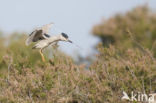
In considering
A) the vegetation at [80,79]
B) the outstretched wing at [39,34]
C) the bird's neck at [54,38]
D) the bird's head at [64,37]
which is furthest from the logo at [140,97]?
the outstretched wing at [39,34]

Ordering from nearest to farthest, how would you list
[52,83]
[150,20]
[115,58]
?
[52,83], [115,58], [150,20]

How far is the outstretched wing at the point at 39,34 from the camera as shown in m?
9.13

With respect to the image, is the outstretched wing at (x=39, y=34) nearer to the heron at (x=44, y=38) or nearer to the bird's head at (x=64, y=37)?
the heron at (x=44, y=38)

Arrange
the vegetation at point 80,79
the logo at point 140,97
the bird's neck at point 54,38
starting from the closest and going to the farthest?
the logo at point 140,97 → the vegetation at point 80,79 → the bird's neck at point 54,38

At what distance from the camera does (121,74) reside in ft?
25.7

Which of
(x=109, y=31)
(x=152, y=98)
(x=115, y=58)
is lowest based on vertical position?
(x=152, y=98)

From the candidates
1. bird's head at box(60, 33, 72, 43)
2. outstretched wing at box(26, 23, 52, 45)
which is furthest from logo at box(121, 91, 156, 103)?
outstretched wing at box(26, 23, 52, 45)

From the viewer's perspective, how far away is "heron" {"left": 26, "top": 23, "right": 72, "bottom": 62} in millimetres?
8984

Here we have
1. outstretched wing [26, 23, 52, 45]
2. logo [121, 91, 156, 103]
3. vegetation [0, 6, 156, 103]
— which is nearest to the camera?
logo [121, 91, 156, 103]

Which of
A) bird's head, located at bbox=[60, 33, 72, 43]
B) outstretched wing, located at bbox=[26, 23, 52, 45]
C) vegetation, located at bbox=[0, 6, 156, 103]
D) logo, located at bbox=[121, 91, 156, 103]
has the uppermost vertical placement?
outstretched wing, located at bbox=[26, 23, 52, 45]

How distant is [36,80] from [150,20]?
27.8m

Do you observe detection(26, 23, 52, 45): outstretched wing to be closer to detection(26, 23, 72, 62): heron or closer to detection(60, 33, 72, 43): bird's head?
detection(26, 23, 72, 62): heron

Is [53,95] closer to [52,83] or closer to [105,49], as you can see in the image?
[52,83]

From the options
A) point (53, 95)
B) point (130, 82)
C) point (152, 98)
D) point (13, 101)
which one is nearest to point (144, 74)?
point (130, 82)
